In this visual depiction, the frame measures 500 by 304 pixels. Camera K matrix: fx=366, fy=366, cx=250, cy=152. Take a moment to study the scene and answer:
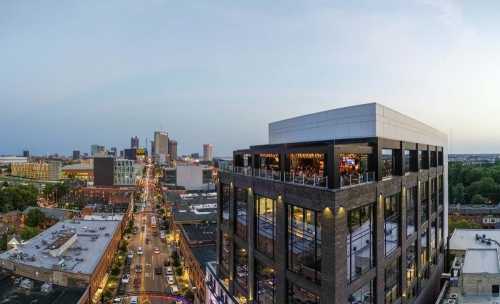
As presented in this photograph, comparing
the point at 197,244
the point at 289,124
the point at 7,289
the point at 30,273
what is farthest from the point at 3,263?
the point at 289,124

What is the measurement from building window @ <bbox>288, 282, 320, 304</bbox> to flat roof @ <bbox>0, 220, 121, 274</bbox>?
133ft

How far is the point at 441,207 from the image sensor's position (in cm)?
5709

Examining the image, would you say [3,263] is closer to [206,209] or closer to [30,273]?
[30,273]

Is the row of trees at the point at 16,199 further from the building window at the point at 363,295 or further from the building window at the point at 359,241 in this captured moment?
the building window at the point at 359,241

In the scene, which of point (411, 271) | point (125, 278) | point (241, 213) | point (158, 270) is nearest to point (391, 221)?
point (411, 271)

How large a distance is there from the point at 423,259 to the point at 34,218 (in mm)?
105465

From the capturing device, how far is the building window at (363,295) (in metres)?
26.7

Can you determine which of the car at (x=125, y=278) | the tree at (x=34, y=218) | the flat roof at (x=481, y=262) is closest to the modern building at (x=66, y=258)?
the car at (x=125, y=278)

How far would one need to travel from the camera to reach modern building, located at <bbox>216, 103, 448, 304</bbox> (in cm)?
2492

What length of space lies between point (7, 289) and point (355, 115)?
50.0 meters

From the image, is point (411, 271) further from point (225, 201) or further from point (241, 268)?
point (225, 201)

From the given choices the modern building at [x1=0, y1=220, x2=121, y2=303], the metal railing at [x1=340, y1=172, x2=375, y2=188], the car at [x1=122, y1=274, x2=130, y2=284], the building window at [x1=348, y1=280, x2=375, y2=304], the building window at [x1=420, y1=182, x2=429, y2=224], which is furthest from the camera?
the car at [x1=122, y1=274, x2=130, y2=284]

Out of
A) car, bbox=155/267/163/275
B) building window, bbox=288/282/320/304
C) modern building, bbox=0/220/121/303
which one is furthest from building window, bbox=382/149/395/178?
car, bbox=155/267/163/275

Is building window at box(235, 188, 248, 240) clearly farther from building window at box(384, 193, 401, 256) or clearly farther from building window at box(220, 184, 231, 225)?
building window at box(384, 193, 401, 256)
